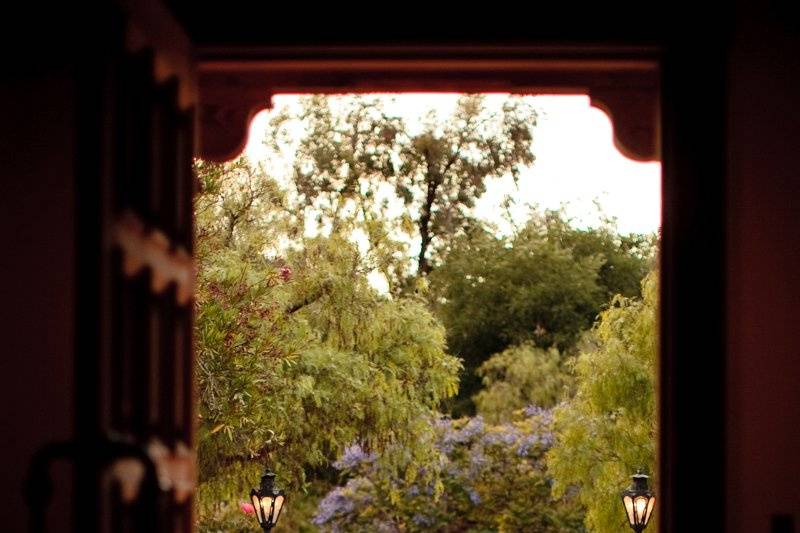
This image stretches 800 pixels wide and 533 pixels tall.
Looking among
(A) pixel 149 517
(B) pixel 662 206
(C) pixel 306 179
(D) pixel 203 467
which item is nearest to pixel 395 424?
(D) pixel 203 467

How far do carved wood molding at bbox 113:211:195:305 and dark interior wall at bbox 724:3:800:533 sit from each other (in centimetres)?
105

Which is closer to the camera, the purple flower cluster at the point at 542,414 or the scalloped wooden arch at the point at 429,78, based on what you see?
the scalloped wooden arch at the point at 429,78

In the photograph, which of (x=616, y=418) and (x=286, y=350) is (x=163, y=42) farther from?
(x=616, y=418)

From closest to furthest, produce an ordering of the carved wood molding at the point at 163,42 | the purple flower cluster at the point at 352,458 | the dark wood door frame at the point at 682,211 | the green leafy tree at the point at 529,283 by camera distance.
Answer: the carved wood molding at the point at 163,42
the dark wood door frame at the point at 682,211
the purple flower cluster at the point at 352,458
the green leafy tree at the point at 529,283

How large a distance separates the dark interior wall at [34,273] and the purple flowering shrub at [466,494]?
10660mm

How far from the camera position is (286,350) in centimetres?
895

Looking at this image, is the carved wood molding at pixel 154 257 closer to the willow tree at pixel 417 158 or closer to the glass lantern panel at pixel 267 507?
the glass lantern panel at pixel 267 507

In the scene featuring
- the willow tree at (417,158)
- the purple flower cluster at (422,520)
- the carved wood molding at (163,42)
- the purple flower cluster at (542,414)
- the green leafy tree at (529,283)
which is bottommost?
the purple flower cluster at (422,520)

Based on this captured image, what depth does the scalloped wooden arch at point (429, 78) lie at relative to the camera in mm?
2398

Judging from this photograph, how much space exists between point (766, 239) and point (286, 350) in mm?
6840

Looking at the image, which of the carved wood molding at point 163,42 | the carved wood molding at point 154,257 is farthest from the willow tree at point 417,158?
the carved wood molding at point 154,257

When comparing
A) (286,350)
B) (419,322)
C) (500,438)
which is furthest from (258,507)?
(500,438)

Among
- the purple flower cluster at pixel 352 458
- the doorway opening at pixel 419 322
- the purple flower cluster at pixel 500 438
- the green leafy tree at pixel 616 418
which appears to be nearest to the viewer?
the doorway opening at pixel 419 322

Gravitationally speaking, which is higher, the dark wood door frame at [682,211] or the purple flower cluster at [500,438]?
the dark wood door frame at [682,211]
